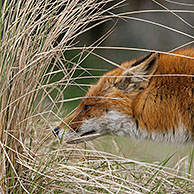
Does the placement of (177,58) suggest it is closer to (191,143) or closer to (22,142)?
(191,143)

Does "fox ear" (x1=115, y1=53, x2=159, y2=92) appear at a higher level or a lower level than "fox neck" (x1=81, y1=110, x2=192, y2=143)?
higher

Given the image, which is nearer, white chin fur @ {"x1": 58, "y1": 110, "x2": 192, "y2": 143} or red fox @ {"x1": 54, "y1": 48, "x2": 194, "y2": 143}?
red fox @ {"x1": 54, "y1": 48, "x2": 194, "y2": 143}

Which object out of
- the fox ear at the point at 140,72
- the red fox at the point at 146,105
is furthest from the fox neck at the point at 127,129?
the fox ear at the point at 140,72

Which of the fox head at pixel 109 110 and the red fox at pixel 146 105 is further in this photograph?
the fox head at pixel 109 110

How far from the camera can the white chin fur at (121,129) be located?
395cm

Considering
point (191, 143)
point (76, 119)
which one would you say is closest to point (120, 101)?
point (76, 119)

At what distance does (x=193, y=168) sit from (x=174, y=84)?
1318mm

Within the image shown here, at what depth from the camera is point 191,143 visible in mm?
4082

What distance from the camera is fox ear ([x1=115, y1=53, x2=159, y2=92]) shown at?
374 cm

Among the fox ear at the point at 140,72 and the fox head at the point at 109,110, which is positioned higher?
the fox ear at the point at 140,72

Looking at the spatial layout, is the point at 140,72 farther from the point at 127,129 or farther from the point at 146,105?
the point at 127,129

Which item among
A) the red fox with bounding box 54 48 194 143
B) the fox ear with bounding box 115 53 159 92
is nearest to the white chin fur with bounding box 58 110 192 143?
the red fox with bounding box 54 48 194 143

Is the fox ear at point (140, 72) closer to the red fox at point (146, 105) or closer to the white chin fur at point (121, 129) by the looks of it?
the red fox at point (146, 105)

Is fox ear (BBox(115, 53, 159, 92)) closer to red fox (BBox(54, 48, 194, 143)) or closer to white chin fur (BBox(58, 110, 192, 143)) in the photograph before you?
red fox (BBox(54, 48, 194, 143))
